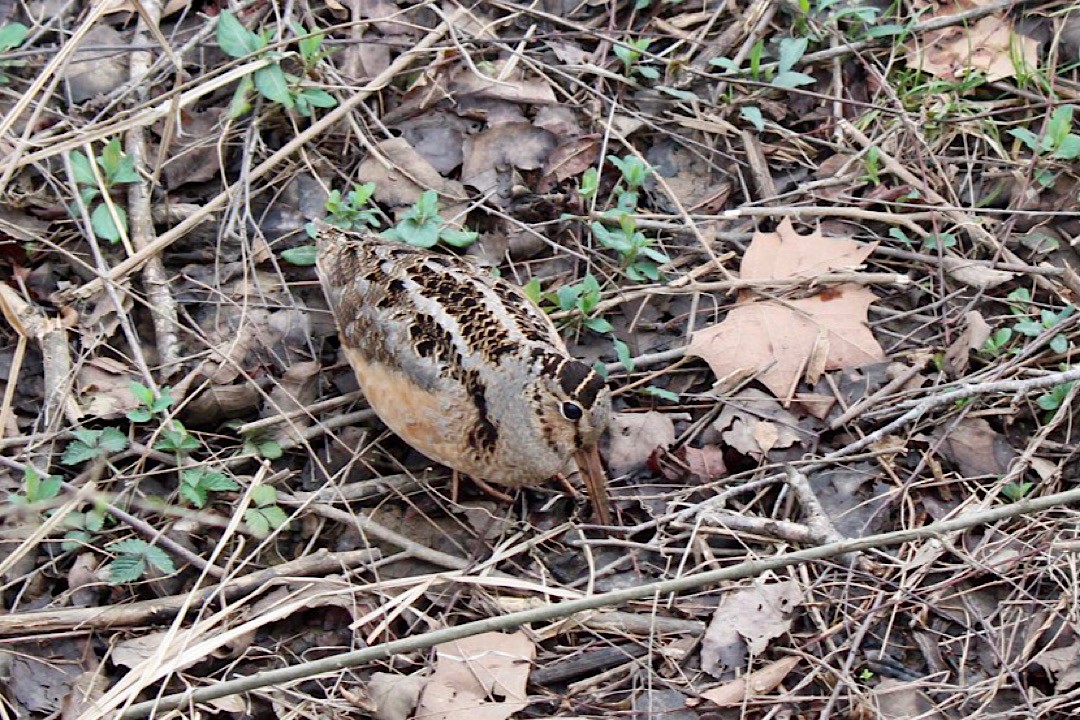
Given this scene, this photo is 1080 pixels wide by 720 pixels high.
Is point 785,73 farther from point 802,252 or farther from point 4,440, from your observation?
point 4,440

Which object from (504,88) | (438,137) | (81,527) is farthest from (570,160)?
(81,527)

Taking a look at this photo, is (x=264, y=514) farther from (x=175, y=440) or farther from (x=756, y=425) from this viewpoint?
(x=756, y=425)

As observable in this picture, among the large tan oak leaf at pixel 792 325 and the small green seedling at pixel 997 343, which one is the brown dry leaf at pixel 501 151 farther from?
the small green seedling at pixel 997 343

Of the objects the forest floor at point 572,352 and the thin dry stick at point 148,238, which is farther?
the thin dry stick at point 148,238

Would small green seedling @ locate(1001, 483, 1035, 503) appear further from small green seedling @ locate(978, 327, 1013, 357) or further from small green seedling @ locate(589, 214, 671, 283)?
small green seedling @ locate(589, 214, 671, 283)

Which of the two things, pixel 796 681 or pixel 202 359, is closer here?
pixel 796 681

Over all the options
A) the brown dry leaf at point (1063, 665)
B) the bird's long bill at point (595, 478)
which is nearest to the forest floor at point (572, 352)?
the brown dry leaf at point (1063, 665)

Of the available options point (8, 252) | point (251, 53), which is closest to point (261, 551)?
point (8, 252)
